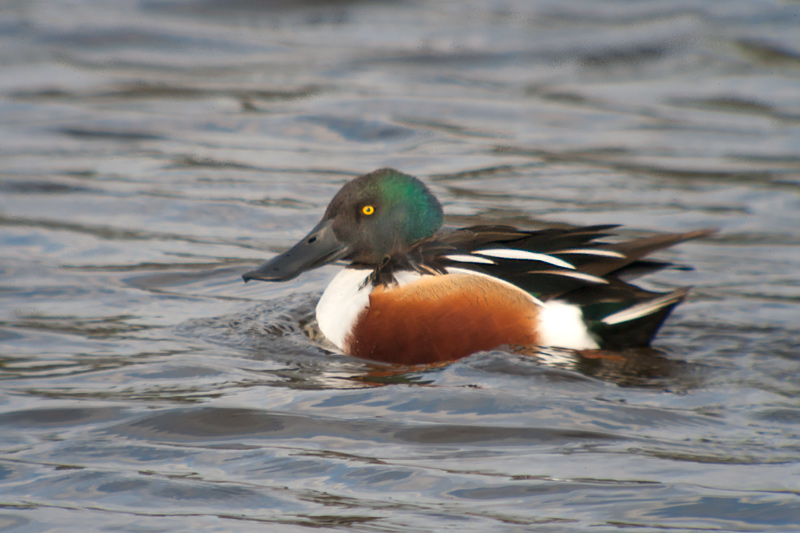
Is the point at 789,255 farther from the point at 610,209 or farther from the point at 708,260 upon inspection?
the point at 610,209

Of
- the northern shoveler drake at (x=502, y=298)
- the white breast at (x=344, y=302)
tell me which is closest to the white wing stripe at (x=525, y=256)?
the northern shoveler drake at (x=502, y=298)

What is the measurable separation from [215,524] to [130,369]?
1.74m

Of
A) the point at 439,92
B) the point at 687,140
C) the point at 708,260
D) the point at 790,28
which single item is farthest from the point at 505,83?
the point at 708,260

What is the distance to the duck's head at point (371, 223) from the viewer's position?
545 centimetres

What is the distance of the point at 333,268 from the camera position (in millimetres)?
7125

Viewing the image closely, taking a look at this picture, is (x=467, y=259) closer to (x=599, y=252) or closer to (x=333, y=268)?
(x=599, y=252)

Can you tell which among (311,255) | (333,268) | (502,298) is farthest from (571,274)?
(333,268)

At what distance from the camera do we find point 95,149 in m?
9.58

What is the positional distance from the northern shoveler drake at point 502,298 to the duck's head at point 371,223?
0.83 ft

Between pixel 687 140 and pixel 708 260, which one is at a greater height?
pixel 687 140

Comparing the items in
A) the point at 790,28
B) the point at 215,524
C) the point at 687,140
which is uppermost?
the point at 790,28

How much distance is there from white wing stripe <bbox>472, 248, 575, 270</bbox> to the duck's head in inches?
22.4

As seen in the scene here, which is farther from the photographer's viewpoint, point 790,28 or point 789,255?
point 790,28

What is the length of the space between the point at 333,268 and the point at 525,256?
2.39m
